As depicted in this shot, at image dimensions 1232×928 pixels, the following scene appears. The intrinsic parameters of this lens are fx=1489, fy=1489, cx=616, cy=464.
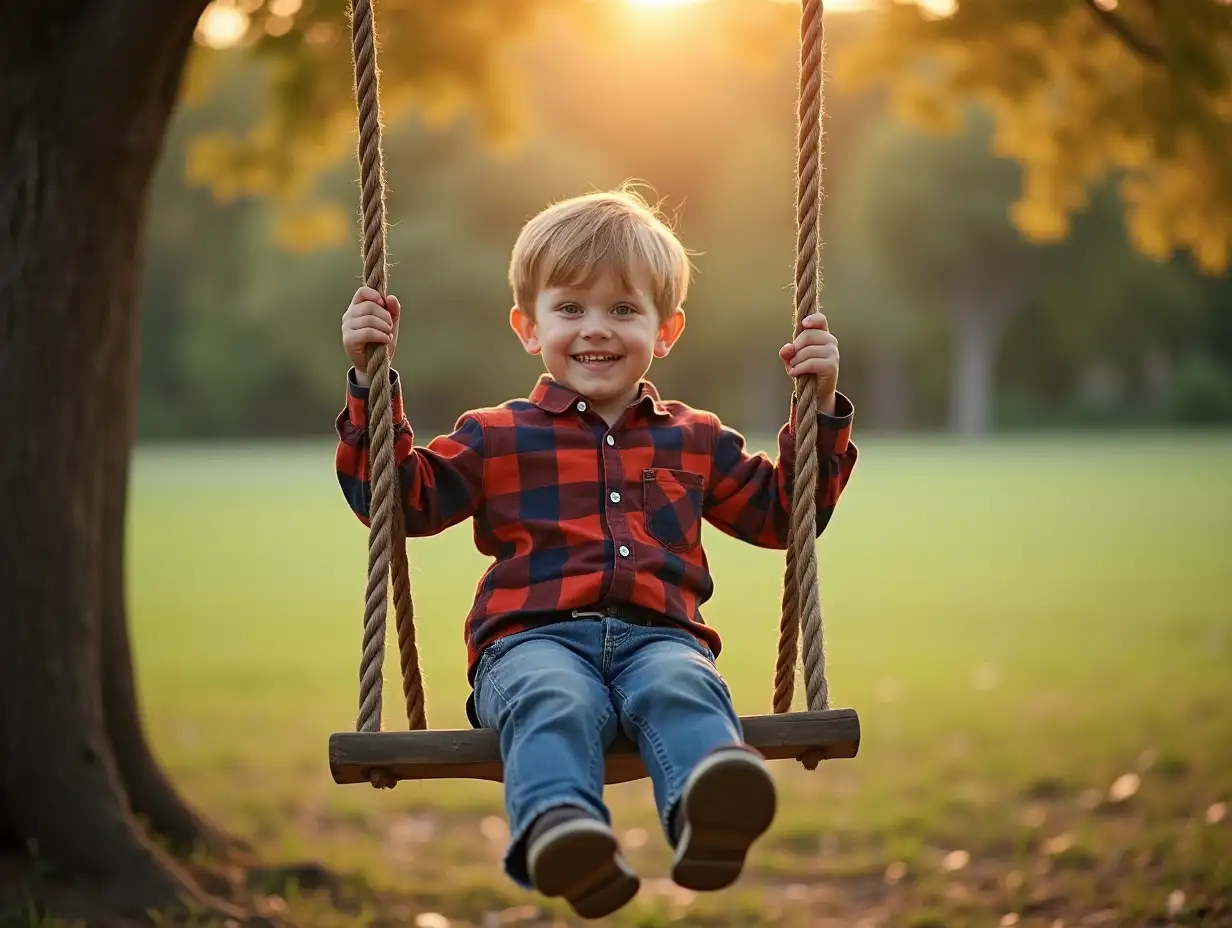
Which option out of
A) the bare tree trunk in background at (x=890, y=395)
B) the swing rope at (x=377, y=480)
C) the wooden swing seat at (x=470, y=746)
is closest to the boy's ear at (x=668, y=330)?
the swing rope at (x=377, y=480)

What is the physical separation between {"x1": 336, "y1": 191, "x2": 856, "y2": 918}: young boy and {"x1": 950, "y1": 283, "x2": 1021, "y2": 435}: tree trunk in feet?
138

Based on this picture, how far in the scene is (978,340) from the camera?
4475 cm

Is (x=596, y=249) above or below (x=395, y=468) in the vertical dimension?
above

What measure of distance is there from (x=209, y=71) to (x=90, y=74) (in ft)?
11.1

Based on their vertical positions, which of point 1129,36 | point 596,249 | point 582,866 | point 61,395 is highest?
point 1129,36

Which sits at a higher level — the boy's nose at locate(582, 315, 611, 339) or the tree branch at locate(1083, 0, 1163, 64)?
the tree branch at locate(1083, 0, 1163, 64)

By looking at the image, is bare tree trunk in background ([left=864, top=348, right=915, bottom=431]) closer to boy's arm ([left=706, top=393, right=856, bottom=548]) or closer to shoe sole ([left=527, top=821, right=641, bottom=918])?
boy's arm ([left=706, top=393, right=856, bottom=548])

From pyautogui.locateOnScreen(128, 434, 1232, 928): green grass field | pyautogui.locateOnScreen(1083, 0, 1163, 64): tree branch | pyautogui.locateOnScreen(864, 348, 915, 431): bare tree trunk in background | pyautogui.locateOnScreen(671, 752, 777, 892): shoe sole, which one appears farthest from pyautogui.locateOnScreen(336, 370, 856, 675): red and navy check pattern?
pyautogui.locateOnScreen(864, 348, 915, 431): bare tree trunk in background

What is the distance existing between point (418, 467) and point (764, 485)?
2.63ft

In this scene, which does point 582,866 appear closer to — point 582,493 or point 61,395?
point 582,493

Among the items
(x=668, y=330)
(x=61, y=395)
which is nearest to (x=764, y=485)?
(x=668, y=330)

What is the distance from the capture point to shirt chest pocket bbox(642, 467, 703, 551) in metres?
3.19

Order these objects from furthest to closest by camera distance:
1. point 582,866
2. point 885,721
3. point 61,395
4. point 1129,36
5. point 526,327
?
point 885,721 → point 1129,36 → point 61,395 → point 526,327 → point 582,866

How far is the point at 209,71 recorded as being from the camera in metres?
7.28
